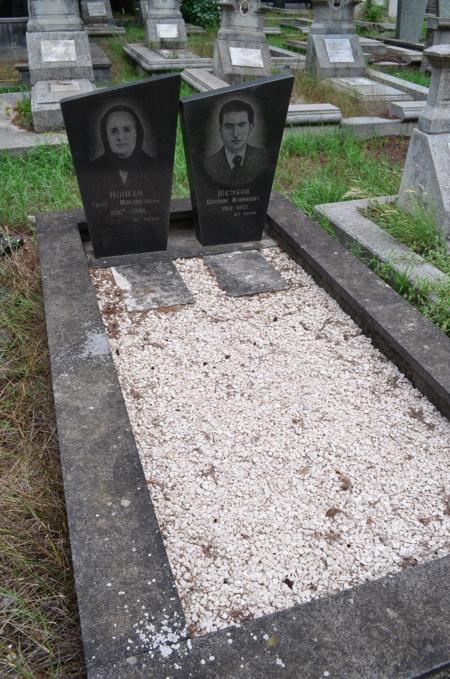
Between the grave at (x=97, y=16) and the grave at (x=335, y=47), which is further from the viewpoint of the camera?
the grave at (x=97, y=16)

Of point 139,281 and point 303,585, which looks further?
point 139,281

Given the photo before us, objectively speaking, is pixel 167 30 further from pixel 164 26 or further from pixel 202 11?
pixel 202 11

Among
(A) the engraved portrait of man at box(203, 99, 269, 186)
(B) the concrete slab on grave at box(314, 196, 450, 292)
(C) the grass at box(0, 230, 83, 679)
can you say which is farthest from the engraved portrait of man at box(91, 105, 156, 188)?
(B) the concrete slab on grave at box(314, 196, 450, 292)

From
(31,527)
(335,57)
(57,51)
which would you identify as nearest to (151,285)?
(31,527)

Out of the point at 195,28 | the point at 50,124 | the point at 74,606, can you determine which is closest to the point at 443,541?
the point at 74,606

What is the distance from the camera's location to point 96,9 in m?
12.6

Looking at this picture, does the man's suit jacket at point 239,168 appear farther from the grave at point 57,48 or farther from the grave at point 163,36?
the grave at point 163,36

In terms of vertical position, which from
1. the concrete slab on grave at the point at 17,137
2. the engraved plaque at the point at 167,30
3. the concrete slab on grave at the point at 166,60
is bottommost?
the concrete slab on grave at the point at 17,137

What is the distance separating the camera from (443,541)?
196 cm

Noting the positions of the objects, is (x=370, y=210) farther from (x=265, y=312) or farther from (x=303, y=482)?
(x=303, y=482)

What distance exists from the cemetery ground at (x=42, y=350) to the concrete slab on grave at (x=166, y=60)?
11.5 feet

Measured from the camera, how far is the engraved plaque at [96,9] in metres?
12.5

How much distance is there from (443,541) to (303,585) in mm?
506

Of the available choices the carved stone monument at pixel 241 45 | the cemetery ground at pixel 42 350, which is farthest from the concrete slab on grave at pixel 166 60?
the cemetery ground at pixel 42 350
